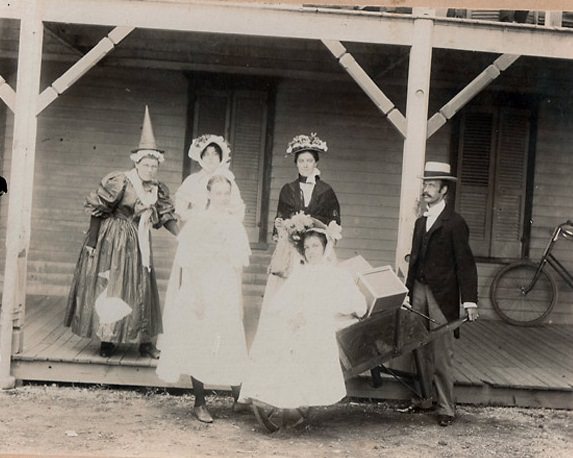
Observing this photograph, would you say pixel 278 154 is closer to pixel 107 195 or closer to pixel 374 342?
pixel 107 195

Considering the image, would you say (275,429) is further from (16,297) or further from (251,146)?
(251,146)

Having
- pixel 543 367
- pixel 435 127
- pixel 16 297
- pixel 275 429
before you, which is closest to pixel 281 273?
pixel 275 429

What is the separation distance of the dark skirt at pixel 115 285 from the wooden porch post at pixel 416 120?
2.18 metres

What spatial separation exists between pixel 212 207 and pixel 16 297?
1909 mm

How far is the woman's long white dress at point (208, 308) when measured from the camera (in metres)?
5.54

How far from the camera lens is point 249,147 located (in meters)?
9.06

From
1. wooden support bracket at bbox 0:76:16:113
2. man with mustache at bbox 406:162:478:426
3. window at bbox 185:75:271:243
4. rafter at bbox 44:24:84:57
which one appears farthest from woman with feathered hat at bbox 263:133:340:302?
window at bbox 185:75:271:243

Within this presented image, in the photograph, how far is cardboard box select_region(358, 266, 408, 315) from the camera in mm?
5293

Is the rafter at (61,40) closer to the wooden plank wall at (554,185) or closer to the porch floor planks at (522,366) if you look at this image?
the porch floor planks at (522,366)

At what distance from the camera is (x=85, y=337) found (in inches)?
Answer: 258

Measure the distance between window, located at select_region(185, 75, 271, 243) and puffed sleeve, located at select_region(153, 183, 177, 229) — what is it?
249 centimetres

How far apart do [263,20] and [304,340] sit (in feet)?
8.91

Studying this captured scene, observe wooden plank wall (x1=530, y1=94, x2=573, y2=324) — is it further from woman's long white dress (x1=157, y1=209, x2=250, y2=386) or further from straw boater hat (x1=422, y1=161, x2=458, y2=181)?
woman's long white dress (x1=157, y1=209, x2=250, y2=386)

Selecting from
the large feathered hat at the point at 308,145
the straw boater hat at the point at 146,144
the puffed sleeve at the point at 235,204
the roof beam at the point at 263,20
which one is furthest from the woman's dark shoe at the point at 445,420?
the straw boater hat at the point at 146,144
